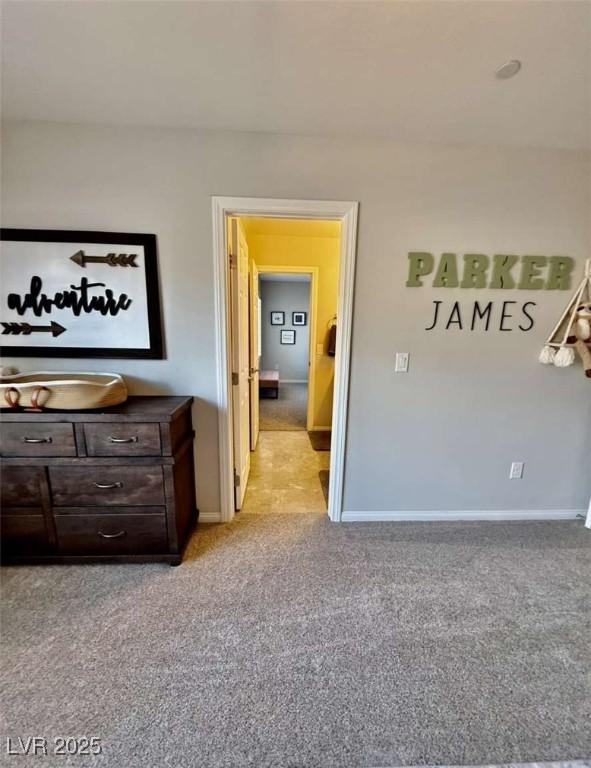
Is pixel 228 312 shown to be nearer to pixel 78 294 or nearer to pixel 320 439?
pixel 78 294

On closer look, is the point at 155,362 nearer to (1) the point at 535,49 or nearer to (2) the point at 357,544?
(2) the point at 357,544

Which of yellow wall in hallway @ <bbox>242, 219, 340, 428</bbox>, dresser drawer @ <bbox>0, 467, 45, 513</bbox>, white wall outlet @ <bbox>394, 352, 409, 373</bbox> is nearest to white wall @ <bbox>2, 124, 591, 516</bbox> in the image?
white wall outlet @ <bbox>394, 352, 409, 373</bbox>

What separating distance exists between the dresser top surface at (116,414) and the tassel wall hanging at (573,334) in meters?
2.37

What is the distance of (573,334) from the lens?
186cm

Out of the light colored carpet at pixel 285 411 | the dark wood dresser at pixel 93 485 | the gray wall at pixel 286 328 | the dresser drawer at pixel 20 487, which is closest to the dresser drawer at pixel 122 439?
Answer: the dark wood dresser at pixel 93 485

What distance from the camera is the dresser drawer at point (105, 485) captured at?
60.1 inches

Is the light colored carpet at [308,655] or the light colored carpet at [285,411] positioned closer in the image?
the light colored carpet at [308,655]

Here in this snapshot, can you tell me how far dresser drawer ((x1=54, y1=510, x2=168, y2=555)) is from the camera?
5.20 ft

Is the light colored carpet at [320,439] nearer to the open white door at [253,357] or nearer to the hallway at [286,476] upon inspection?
the hallway at [286,476]

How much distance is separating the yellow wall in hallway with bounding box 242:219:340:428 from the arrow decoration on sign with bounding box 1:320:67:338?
223 cm

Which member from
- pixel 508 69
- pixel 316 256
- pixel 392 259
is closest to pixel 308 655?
pixel 392 259

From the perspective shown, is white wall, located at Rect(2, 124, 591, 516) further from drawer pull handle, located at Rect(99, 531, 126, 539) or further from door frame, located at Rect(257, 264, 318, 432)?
door frame, located at Rect(257, 264, 318, 432)

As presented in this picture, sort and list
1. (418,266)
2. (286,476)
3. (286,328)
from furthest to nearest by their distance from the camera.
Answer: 1. (286,328)
2. (286,476)
3. (418,266)

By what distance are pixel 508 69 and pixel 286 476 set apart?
2.88m
